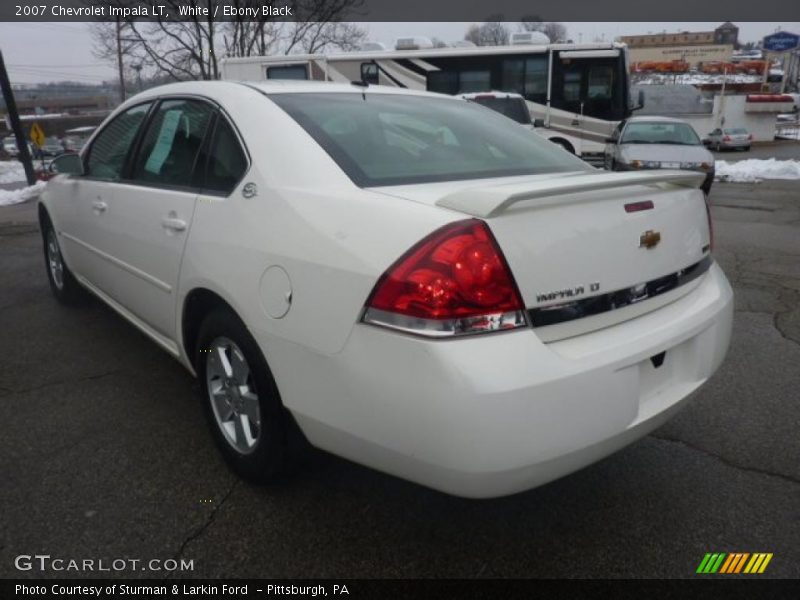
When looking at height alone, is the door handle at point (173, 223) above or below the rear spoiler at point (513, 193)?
below

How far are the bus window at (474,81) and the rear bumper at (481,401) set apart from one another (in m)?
14.1

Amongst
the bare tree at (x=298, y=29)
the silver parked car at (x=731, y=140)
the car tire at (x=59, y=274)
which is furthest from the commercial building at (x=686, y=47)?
the car tire at (x=59, y=274)

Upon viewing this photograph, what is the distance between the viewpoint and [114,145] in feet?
11.5

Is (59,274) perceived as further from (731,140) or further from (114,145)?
(731,140)

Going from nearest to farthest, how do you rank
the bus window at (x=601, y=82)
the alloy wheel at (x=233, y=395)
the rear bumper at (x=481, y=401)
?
the rear bumper at (x=481, y=401), the alloy wheel at (x=233, y=395), the bus window at (x=601, y=82)

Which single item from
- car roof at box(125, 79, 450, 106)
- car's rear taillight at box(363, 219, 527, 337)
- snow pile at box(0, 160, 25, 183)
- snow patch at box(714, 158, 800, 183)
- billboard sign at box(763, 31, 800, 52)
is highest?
billboard sign at box(763, 31, 800, 52)

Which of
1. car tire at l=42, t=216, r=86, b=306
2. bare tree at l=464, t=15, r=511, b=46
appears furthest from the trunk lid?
bare tree at l=464, t=15, r=511, b=46

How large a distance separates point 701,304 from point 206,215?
1.87 metres

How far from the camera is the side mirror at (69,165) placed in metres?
3.77

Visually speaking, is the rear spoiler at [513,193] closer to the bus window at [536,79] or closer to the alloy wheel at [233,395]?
the alloy wheel at [233,395]

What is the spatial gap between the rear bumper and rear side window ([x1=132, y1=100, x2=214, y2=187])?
3.89ft

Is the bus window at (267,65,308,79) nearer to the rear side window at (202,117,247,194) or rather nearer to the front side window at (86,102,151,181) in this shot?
the front side window at (86,102,151,181)

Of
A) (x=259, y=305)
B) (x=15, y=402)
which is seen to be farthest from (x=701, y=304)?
(x=15, y=402)

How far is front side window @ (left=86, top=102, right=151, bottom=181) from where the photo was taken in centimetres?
328
